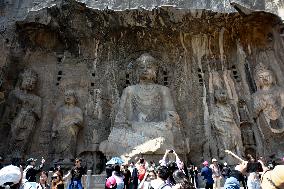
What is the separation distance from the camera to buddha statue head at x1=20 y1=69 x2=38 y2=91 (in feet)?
36.1

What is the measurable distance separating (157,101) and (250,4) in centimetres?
410

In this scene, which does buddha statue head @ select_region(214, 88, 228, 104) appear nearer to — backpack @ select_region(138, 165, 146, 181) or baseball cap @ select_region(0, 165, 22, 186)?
backpack @ select_region(138, 165, 146, 181)

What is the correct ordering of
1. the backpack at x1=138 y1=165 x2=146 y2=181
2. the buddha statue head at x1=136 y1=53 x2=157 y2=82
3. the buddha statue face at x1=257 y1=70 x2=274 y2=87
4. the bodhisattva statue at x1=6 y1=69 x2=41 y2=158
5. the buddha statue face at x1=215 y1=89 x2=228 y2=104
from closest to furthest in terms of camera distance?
1. the backpack at x1=138 y1=165 x2=146 y2=181
2. the bodhisattva statue at x1=6 y1=69 x2=41 y2=158
3. the buddha statue face at x1=257 y1=70 x2=274 y2=87
4. the buddha statue face at x1=215 y1=89 x2=228 y2=104
5. the buddha statue head at x1=136 y1=53 x2=157 y2=82

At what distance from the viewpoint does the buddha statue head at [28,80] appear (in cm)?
1102

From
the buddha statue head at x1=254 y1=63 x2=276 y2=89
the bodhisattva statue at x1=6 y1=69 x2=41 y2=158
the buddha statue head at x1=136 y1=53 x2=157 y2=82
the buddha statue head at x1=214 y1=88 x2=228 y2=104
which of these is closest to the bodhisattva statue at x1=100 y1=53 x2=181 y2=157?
the buddha statue head at x1=136 y1=53 x2=157 y2=82

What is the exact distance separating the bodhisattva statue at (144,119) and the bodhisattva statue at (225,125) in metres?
→ 1.33

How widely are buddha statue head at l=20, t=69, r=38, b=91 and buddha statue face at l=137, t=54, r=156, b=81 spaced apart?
11.1 ft

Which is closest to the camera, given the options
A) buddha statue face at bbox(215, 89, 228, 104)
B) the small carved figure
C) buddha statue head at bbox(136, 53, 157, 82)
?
buddha statue face at bbox(215, 89, 228, 104)

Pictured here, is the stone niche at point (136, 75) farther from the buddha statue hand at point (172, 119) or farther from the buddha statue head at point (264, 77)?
the buddha statue hand at point (172, 119)

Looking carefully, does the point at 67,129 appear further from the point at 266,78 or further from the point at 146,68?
the point at 266,78

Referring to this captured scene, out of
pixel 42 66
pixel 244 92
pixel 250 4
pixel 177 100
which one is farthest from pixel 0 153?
pixel 250 4

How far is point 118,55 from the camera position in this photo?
1212cm

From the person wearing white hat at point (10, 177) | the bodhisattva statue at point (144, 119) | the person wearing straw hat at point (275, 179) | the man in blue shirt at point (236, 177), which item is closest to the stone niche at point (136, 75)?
the bodhisattva statue at point (144, 119)

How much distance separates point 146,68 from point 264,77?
364cm
